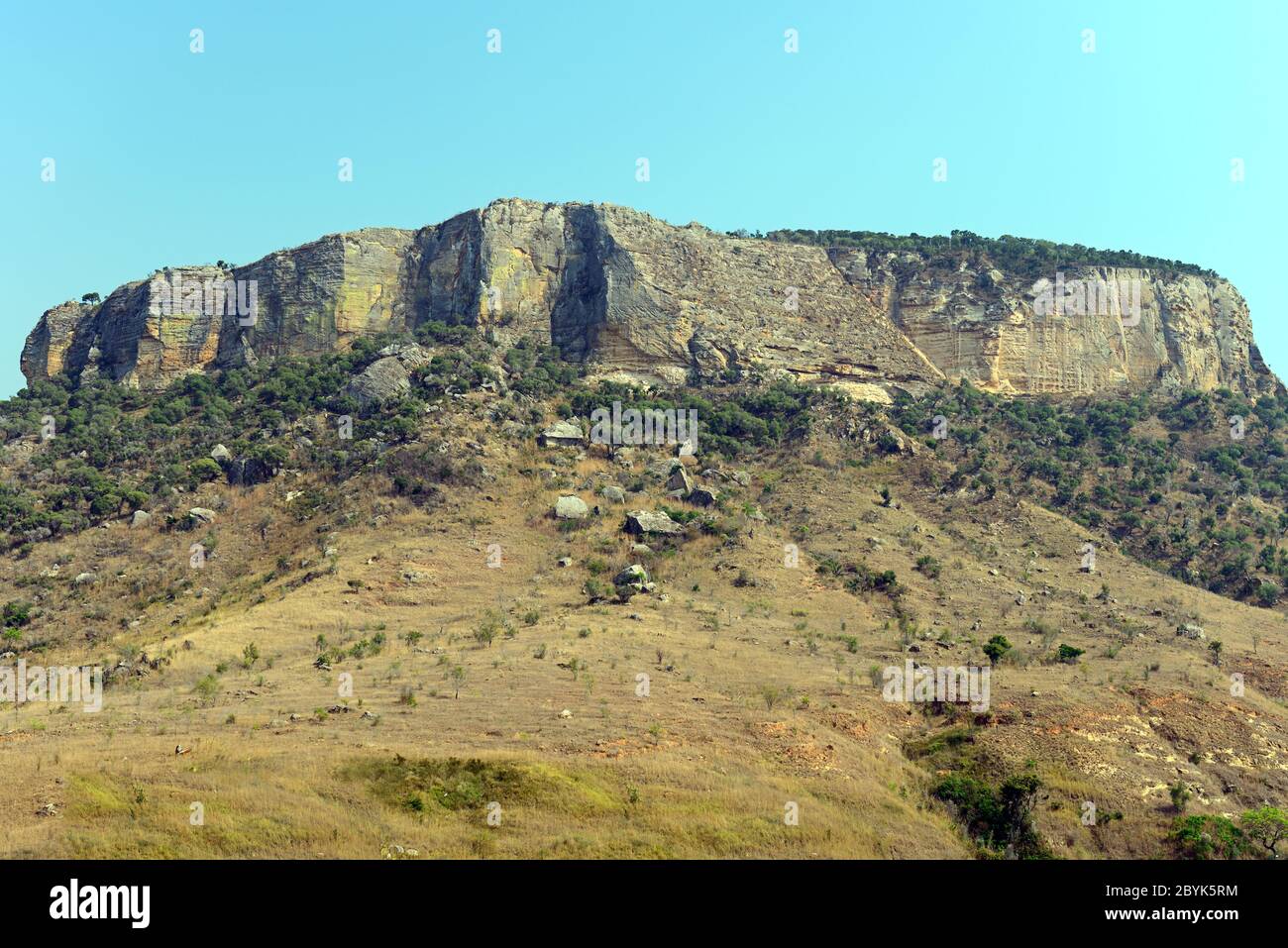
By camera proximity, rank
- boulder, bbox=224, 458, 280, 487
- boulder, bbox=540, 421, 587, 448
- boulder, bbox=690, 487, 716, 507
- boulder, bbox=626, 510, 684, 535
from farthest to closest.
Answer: boulder, bbox=540, 421, 587, 448, boulder, bbox=224, 458, 280, 487, boulder, bbox=690, 487, 716, 507, boulder, bbox=626, 510, 684, 535

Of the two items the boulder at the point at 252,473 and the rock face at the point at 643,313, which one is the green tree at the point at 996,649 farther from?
the boulder at the point at 252,473

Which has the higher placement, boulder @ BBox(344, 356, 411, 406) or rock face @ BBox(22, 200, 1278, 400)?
rock face @ BBox(22, 200, 1278, 400)

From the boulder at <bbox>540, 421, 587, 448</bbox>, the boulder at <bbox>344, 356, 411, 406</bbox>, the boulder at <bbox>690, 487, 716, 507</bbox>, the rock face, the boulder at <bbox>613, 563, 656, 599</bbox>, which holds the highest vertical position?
the rock face

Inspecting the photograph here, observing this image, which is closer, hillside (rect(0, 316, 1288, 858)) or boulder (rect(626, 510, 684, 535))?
hillside (rect(0, 316, 1288, 858))

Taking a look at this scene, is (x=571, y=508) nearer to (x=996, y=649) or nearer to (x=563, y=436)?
(x=563, y=436)

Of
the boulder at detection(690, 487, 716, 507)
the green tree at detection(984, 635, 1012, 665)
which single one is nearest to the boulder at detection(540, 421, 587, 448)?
the boulder at detection(690, 487, 716, 507)

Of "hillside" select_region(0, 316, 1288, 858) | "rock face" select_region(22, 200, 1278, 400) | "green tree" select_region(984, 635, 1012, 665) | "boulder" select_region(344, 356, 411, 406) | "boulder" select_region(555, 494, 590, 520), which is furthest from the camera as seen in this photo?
"rock face" select_region(22, 200, 1278, 400)

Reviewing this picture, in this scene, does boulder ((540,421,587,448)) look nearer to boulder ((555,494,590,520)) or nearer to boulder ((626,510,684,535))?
boulder ((555,494,590,520))
